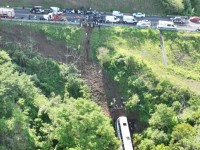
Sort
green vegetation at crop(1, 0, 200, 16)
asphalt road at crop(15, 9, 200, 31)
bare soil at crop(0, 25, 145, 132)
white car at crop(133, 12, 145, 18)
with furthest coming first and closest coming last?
white car at crop(133, 12, 145, 18)
green vegetation at crop(1, 0, 200, 16)
asphalt road at crop(15, 9, 200, 31)
bare soil at crop(0, 25, 145, 132)

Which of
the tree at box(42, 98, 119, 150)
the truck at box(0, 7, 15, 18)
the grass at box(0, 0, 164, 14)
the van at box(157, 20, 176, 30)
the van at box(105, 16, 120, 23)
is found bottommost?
the tree at box(42, 98, 119, 150)

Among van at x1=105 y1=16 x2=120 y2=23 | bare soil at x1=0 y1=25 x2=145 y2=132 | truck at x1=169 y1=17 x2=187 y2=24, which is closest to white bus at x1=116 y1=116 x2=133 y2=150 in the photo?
bare soil at x1=0 y1=25 x2=145 y2=132

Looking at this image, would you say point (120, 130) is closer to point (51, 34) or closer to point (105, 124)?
point (105, 124)

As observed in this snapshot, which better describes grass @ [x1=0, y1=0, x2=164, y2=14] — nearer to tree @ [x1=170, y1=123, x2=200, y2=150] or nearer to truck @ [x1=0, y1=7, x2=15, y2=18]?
truck @ [x1=0, y1=7, x2=15, y2=18]

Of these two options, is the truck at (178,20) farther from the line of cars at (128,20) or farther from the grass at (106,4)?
the line of cars at (128,20)

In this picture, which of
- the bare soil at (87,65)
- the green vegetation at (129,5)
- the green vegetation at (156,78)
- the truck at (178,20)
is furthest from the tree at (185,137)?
the green vegetation at (129,5)

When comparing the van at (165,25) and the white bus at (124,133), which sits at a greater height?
the van at (165,25)
